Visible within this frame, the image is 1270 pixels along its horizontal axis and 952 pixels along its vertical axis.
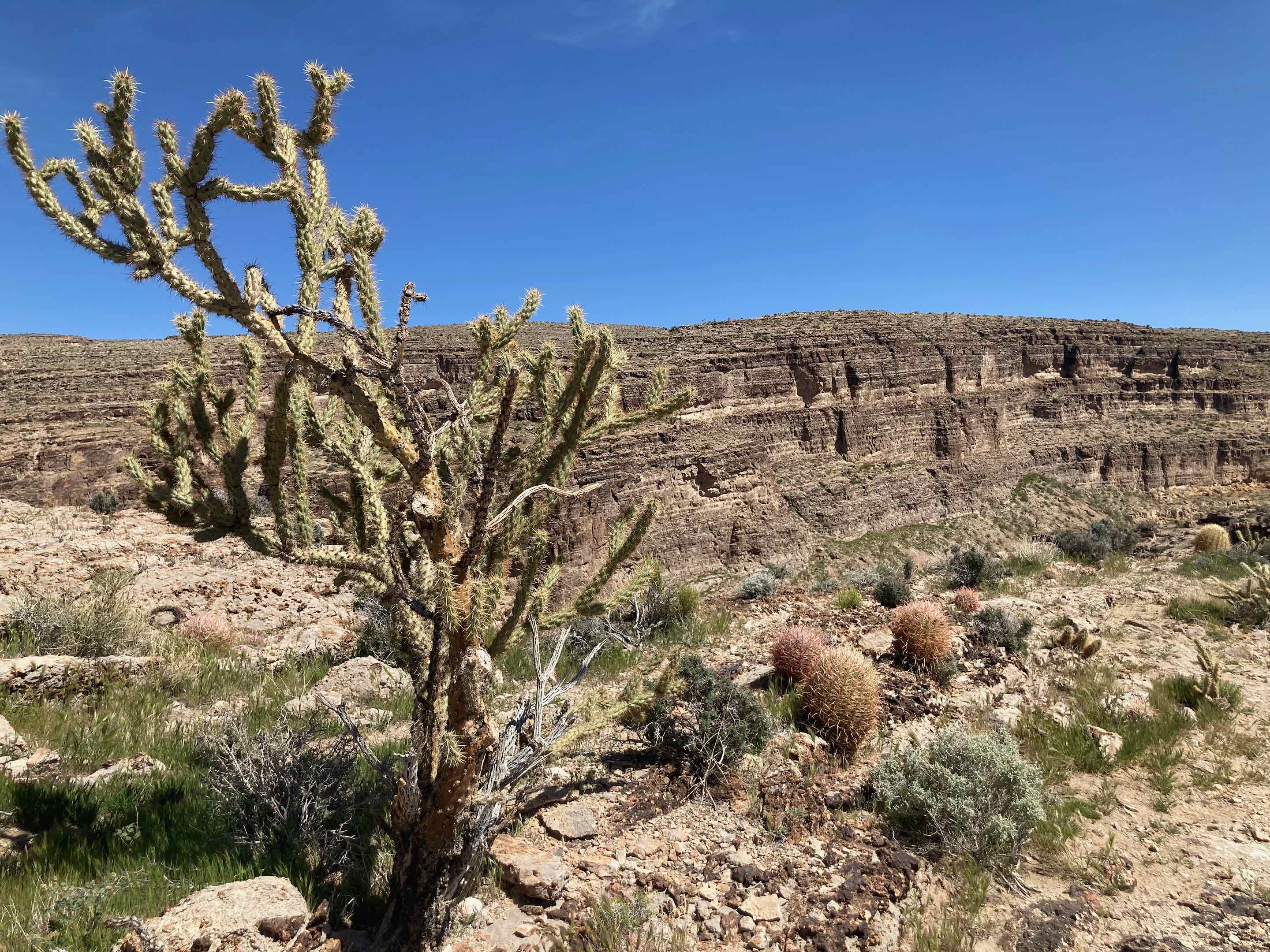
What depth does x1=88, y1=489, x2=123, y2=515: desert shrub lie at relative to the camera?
68.9 ft

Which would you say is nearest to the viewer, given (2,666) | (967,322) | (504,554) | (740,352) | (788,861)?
(504,554)

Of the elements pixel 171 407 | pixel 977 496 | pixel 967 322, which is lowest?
pixel 977 496

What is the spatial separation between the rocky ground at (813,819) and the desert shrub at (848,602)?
0.54 ft

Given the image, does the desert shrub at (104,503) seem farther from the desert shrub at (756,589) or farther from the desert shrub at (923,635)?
the desert shrub at (923,635)

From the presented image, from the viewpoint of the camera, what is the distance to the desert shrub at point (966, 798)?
4.08m

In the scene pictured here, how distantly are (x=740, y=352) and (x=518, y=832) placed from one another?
34.5m

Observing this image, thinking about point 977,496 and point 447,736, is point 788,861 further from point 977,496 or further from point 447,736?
point 977,496

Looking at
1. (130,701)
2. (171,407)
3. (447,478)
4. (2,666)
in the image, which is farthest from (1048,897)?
(2,666)

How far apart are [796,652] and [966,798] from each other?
6.85ft

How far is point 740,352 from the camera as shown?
120 feet

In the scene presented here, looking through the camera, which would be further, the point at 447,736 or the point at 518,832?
the point at 518,832

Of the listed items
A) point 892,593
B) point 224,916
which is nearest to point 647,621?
point 892,593

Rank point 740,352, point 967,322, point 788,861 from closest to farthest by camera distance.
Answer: point 788,861
point 740,352
point 967,322

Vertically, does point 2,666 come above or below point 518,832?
above
